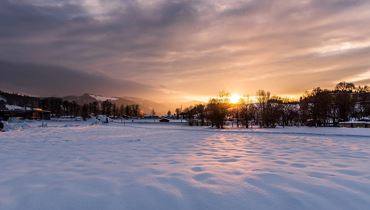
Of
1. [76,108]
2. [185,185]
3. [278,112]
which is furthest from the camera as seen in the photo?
[76,108]

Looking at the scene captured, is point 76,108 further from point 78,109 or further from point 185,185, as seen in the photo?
point 185,185

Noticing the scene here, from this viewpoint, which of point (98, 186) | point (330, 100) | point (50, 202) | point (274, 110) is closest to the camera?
point (50, 202)

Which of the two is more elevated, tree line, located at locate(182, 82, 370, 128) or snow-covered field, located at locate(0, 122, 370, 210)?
tree line, located at locate(182, 82, 370, 128)

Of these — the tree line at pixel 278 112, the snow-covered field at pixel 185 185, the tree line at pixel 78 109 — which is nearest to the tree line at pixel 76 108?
the tree line at pixel 78 109

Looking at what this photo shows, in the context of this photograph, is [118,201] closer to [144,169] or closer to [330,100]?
→ [144,169]

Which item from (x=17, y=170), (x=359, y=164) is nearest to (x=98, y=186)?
(x=17, y=170)

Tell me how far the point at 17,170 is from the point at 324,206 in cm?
754

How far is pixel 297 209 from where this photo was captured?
4730mm

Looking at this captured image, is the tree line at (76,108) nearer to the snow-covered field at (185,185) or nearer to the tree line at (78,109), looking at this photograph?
the tree line at (78,109)

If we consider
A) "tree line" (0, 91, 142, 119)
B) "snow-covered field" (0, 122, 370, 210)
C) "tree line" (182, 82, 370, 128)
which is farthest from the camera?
"tree line" (0, 91, 142, 119)

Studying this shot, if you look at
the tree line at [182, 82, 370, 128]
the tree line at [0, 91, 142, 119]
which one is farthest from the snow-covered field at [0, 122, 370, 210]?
the tree line at [0, 91, 142, 119]

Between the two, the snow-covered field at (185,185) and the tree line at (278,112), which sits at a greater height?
the tree line at (278,112)

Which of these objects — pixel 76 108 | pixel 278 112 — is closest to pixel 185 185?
pixel 278 112

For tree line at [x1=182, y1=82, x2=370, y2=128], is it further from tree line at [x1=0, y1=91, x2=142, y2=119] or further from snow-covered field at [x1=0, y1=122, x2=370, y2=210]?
tree line at [x1=0, y1=91, x2=142, y2=119]
